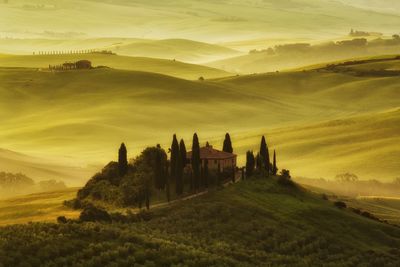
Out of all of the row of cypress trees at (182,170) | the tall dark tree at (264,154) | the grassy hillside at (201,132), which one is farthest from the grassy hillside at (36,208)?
the grassy hillside at (201,132)

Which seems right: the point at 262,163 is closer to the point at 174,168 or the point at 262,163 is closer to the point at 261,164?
the point at 261,164

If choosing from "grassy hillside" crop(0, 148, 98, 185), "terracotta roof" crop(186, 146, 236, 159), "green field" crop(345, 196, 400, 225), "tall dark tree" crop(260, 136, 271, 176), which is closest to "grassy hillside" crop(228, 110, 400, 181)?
"green field" crop(345, 196, 400, 225)

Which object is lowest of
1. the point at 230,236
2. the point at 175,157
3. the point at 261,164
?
the point at 230,236

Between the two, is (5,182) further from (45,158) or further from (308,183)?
(308,183)

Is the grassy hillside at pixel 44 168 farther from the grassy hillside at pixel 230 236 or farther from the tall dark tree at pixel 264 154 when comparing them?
the grassy hillside at pixel 230 236

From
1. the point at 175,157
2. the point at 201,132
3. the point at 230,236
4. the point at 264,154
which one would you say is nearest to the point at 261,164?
the point at 264,154

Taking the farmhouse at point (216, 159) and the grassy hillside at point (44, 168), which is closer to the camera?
the farmhouse at point (216, 159)
